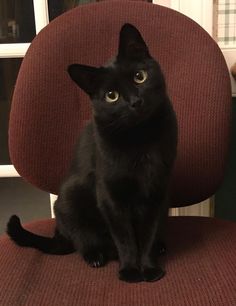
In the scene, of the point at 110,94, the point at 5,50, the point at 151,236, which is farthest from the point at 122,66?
the point at 5,50

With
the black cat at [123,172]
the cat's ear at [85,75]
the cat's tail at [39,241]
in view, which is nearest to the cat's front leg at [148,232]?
the black cat at [123,172]

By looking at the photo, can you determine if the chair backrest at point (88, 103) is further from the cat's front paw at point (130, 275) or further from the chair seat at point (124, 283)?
the cat's front paw at point (130, 275)

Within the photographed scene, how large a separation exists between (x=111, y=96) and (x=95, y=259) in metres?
0.33

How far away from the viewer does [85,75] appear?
833mm

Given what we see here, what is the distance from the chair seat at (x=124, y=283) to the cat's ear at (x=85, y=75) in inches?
14.4

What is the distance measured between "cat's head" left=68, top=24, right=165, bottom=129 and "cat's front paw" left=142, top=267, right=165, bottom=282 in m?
0.28

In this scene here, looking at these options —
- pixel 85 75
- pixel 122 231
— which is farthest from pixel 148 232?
pixel 85 75

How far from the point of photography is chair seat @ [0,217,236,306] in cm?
74

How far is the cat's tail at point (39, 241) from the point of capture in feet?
3.13

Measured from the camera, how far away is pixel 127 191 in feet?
2.90

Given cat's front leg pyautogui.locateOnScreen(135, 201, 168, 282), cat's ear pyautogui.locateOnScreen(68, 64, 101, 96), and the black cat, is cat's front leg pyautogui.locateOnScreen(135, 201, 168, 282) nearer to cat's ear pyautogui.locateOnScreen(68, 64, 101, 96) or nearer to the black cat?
the black cat

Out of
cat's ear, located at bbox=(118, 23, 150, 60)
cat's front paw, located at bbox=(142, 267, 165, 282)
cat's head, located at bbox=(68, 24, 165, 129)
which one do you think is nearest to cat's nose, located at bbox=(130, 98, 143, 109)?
cat's head, located at bbox=(68, 24, 165, 129)

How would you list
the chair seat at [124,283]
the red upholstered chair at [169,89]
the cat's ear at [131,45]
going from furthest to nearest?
the red upholstered chair at [169,89] < the cat's ear at [131,45] < the chair seat at [124,283]

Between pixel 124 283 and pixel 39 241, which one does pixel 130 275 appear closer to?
pixel 124 283
